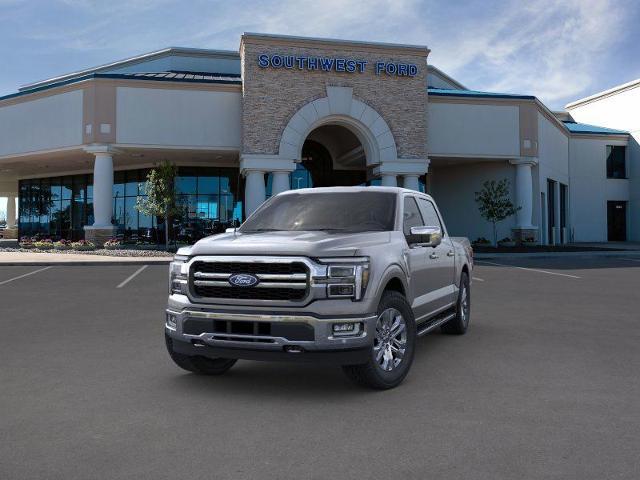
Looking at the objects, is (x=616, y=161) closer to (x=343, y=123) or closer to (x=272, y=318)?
(x=343, y=123)

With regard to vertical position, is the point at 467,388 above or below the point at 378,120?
below

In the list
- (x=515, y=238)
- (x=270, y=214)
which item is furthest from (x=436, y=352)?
(x=515, y=238)

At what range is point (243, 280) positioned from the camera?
517 centimetres

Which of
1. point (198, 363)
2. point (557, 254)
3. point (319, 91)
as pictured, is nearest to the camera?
point (198, 363)

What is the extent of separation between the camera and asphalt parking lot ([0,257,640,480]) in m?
3.78

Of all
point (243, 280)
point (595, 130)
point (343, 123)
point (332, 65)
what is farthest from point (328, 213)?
point (595, 130)

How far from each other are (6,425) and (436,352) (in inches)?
179

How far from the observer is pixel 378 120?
2917cm

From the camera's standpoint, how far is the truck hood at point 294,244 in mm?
5133

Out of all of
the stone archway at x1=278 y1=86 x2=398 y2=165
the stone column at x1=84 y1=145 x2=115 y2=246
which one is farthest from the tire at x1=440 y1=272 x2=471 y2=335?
the stone column at x1=84 y1=145 x2=115 y2=246

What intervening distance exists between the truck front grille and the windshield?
1145mm

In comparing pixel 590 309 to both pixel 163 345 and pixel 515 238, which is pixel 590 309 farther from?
pixel 515 238

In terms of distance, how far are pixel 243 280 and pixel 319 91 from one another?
24.5 meters

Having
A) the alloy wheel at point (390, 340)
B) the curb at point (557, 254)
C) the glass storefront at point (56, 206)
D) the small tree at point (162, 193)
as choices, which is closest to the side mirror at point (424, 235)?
the alloy wheel at point (390, 340)
